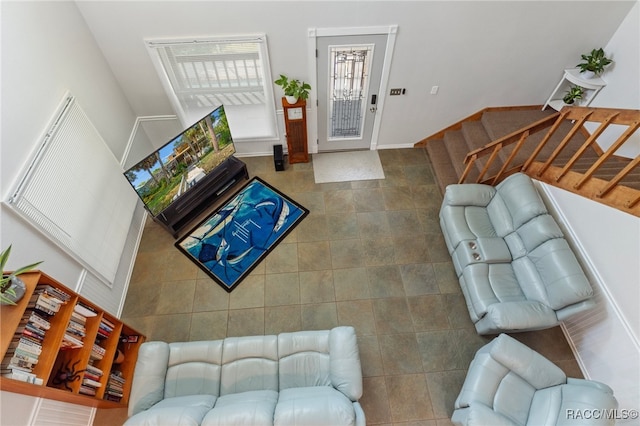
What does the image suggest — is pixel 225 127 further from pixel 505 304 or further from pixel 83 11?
pixel 505 304

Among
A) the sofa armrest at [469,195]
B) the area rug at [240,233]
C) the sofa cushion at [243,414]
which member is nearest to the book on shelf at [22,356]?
the sofa cushion at [243,414]

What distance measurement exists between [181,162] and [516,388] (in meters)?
3.97

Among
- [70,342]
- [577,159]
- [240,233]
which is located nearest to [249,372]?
[70,342]

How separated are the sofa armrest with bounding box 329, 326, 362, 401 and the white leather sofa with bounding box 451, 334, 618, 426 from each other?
862 mm

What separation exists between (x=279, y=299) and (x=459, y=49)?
3642mm

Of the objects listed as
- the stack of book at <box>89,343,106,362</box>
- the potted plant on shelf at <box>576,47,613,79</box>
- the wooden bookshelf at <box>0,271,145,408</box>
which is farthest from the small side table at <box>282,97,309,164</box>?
the potted plant on shelf at <box>576,47,613,79</box>

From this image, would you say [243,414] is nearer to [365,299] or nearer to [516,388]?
[365,299]

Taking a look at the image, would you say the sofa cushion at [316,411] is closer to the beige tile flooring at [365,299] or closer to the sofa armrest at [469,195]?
the beige tile flooring at [365,299]

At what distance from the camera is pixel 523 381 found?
2.67m

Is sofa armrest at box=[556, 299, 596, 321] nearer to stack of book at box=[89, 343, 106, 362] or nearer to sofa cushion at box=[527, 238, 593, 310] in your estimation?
sofa cushion at box=[527, 238, 593, 310]

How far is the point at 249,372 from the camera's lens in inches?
110

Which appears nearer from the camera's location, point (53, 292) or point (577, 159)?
point (53, 292)

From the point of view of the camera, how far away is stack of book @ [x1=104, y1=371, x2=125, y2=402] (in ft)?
9.17

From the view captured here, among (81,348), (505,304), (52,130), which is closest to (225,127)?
A: (52,130)
